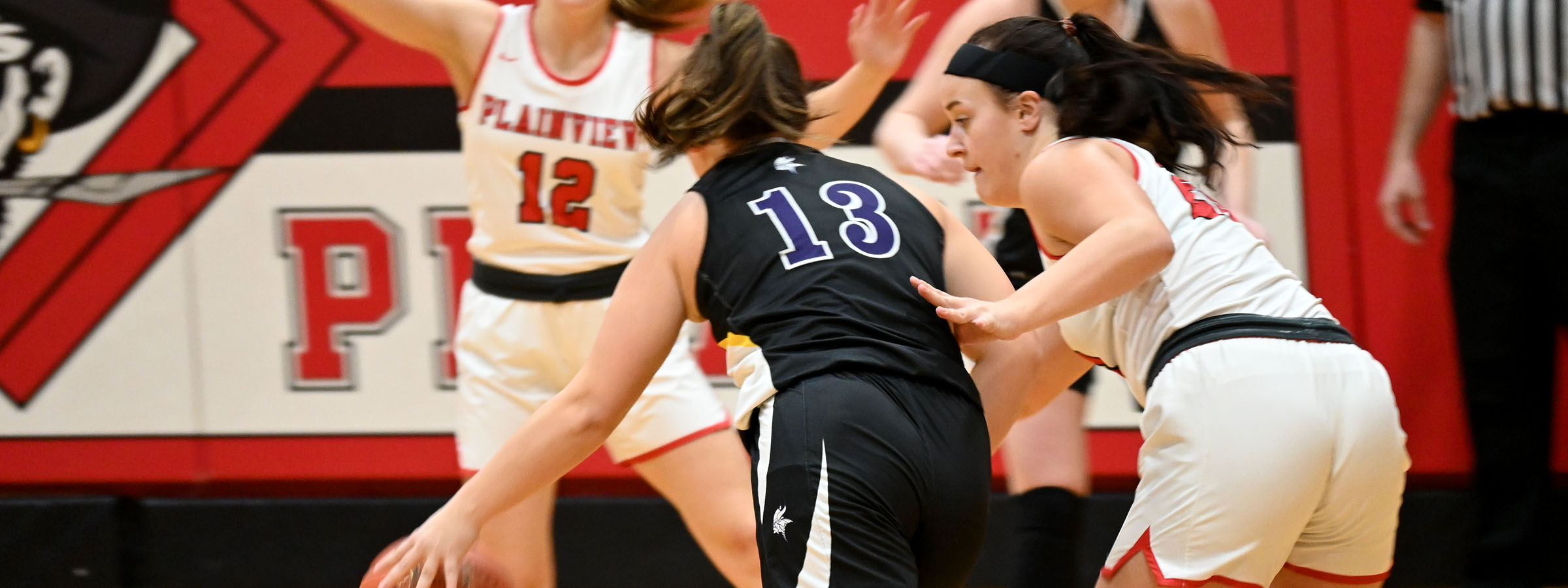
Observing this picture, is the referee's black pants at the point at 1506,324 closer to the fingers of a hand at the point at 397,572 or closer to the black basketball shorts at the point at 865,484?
the black basketball shorts at the point at 865,484

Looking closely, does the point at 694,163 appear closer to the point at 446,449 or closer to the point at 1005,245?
the point at 1005,245

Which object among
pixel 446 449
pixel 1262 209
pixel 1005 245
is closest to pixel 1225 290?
pixel 1005 245

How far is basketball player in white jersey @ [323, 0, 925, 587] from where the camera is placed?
10.8ft

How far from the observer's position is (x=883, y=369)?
7.19 ft

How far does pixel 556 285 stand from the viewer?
3344 millimetres

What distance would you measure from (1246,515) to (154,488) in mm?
3882

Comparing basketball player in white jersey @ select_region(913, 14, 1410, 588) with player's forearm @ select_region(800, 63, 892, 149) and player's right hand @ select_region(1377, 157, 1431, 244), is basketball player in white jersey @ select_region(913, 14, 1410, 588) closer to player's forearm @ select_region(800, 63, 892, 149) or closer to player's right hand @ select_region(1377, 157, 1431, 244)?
player's forearm @ select_region(800, 63, 892, 149)

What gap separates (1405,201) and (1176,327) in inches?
78.3

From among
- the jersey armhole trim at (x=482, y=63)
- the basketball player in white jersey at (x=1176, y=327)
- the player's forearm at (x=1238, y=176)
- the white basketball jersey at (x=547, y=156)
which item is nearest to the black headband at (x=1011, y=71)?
the basketball player in white jersey at (x=1176, y=327)

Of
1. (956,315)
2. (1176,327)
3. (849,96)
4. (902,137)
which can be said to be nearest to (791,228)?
(956,315)

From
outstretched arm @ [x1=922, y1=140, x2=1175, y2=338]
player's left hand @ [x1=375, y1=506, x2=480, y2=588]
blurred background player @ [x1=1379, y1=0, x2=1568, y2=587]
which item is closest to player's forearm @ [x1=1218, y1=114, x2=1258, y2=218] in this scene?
blurred background player @ [x1=1379, y1=0, x2=1568, y2=587]

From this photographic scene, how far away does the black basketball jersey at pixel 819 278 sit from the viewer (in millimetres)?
2197

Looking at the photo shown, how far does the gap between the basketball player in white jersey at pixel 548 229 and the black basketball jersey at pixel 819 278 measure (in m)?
0.99

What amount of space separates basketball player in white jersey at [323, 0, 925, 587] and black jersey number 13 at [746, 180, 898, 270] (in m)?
0.99
